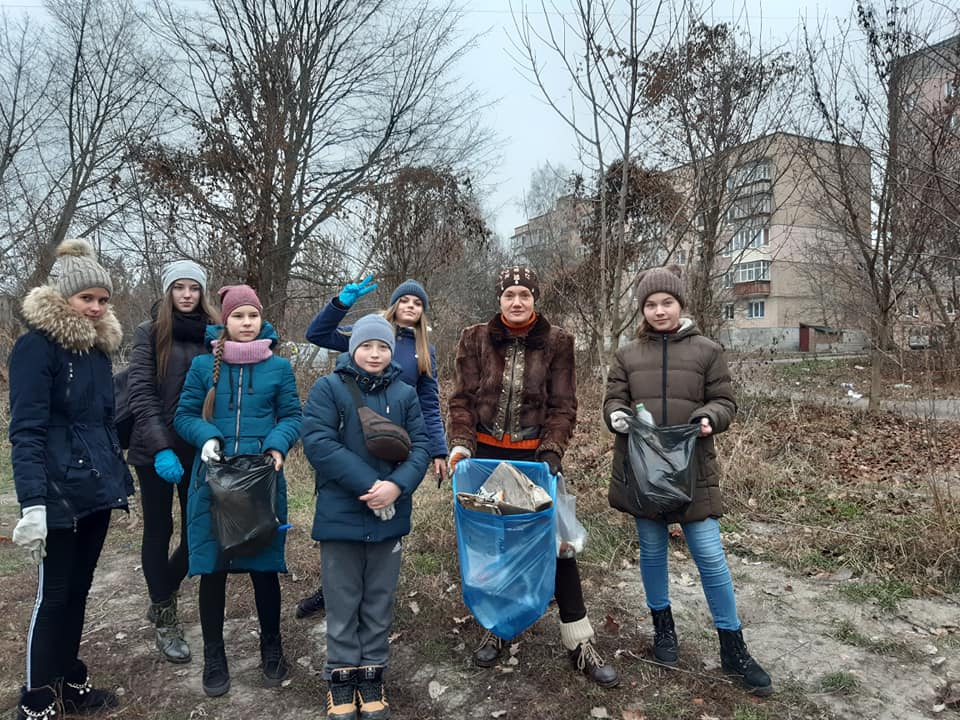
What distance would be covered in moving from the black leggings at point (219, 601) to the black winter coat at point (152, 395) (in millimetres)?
665

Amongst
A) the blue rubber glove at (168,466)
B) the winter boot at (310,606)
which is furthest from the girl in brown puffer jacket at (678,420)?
the blue rubber glove at (168,466)

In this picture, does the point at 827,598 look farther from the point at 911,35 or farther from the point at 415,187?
the point at 415,187

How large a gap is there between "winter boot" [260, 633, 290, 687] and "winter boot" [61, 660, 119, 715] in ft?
2.09

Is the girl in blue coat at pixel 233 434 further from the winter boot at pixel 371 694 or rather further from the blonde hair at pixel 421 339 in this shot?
the blonde hair at pixel 421 339

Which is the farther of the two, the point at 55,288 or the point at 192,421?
the point at 192,421

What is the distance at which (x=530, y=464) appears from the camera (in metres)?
2.86

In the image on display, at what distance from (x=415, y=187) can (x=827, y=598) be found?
832 centimetres

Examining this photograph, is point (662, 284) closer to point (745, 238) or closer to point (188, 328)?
point (188, 328)

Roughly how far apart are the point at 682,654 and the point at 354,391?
82.9 inches

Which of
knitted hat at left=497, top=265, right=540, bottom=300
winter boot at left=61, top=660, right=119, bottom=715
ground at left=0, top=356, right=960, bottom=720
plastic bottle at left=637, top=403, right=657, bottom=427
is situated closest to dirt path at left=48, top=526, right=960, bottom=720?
ground at left=0, top=356, right=960, bottom=720

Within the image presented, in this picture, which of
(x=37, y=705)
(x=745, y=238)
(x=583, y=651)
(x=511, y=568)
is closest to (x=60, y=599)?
(x=37, y=705)

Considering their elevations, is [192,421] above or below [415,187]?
below

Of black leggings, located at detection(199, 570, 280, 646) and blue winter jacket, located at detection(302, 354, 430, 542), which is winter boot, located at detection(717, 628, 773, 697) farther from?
black leggings, located at detection(199, 570, 280, 646)

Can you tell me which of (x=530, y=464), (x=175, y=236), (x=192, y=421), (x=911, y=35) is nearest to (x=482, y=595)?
(x=530, y=464)
